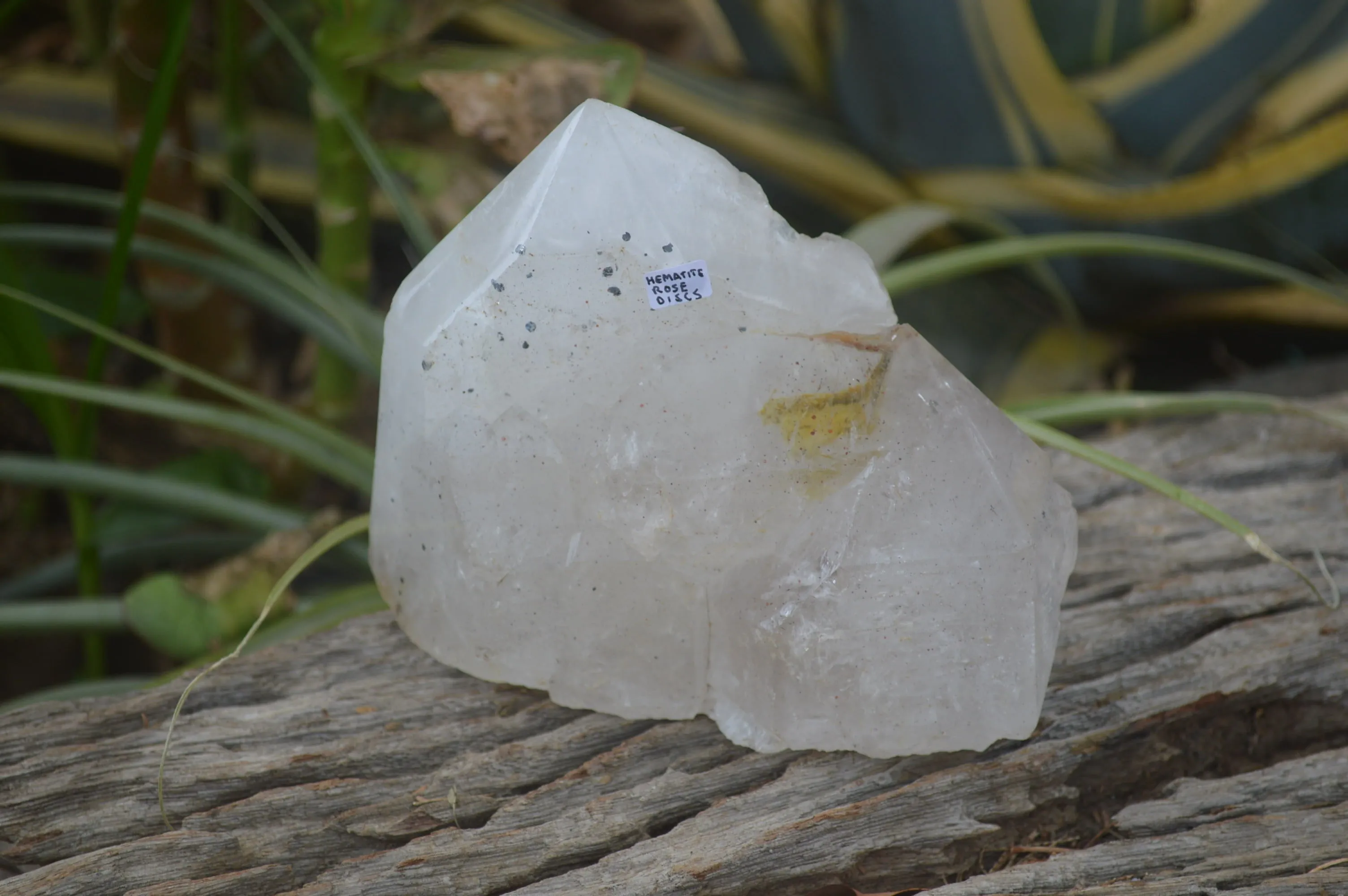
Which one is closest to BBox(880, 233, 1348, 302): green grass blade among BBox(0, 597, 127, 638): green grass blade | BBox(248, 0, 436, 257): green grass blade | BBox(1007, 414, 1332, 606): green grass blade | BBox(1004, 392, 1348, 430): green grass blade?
BBox(1004, 392, 1348, 430): green grass blade

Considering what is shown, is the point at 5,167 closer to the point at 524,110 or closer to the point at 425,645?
the point at 524,110

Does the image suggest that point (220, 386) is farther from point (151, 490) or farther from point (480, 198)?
point (480, 198)

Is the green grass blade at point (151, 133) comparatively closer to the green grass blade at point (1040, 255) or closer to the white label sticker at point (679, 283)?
the white label sticker at point (679, 283)

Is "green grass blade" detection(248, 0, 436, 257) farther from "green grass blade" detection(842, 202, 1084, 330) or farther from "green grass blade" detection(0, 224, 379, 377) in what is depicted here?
"green grass blade" detection(842, 202, 1084, 330)

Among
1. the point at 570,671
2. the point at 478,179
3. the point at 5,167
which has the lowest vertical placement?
the point at 570,671

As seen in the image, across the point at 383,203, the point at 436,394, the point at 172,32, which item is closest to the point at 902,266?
the point at 436,394

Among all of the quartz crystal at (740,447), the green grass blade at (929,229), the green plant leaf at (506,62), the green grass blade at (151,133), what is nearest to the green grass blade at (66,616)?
the green grass blade at (151,133)

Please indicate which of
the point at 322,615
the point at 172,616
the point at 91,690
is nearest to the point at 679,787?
the point at 322,615
